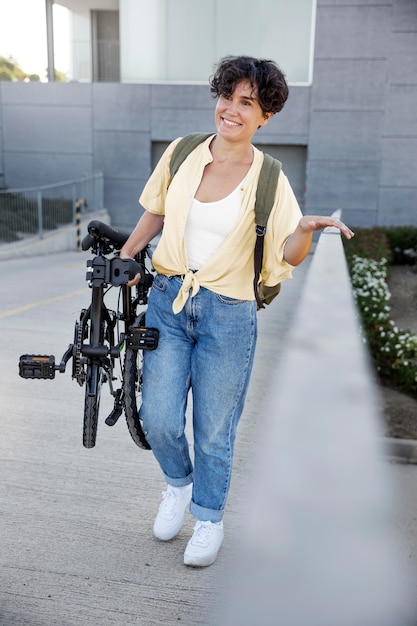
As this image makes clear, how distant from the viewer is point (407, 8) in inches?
693

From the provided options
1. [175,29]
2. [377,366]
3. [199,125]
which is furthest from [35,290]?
[175,29]

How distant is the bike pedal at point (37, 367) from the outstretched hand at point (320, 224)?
115cm

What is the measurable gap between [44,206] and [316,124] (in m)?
7.33

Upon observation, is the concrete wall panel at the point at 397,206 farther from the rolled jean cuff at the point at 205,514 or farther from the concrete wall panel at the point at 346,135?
the rolled jean cuff at the point at 205,514

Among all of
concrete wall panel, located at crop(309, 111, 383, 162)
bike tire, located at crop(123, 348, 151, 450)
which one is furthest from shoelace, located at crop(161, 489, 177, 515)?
concrete wall panel, located at crop(309, 111, 383, 162)

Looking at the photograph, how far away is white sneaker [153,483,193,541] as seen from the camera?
Answer: 9.75 ft

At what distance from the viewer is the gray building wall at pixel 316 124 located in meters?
18.1

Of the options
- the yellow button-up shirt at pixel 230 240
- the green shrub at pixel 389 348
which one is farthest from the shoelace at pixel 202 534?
the green shrub at pixel 389 348

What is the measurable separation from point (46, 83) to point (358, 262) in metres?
12.3

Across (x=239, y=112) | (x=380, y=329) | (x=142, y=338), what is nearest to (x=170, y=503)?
(x=142, y=338)

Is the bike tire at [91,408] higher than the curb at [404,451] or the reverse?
higher

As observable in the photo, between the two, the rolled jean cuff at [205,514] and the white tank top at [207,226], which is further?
the rolled jean cuff at [205,514]

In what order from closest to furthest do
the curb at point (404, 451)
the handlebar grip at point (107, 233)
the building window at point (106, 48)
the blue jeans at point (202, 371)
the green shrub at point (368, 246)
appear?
the blue jeans at point (202, 371), the handlebar grip at point (107, 233), the curb at point (404, 451), the green shrub at point (368, 246), the building window at point (106, 48)

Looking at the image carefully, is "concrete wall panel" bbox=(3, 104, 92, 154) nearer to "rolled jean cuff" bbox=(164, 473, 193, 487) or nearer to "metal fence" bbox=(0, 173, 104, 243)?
"metal fence" bbox=(0, 173, 104, 243)
